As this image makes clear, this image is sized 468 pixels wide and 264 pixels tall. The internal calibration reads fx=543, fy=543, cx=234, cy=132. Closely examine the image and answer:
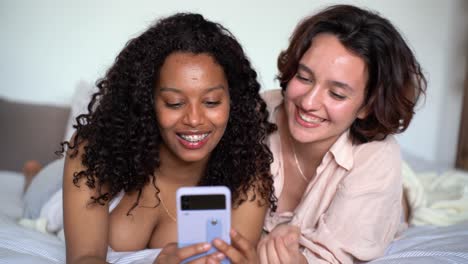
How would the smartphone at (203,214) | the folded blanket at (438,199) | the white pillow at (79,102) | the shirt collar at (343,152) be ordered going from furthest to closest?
the white pillow at (79,102) < the folded blanket at (438,199) < the shirt collar at (343,152) < the smartphone at (203,214)

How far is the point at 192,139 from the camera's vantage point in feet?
4.11

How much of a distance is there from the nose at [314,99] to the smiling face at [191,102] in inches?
8.7

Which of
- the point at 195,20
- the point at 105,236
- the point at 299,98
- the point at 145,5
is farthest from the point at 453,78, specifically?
the point at 105,236

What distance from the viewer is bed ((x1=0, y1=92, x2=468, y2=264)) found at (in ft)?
4.52

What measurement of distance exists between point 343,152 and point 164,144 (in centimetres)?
48

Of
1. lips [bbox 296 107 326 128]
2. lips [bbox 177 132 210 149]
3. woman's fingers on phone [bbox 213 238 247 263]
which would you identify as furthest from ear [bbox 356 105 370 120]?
woman's fingers on phone [bbox 213 238 247 263]

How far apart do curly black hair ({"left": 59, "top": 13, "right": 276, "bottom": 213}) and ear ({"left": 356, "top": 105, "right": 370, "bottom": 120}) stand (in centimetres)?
28

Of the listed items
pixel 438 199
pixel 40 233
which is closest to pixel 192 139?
pixel 40 233

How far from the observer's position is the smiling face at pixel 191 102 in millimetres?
1204

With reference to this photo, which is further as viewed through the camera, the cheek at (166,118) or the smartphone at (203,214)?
the cheek at (166,118)

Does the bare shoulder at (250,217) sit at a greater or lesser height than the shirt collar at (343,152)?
lesser

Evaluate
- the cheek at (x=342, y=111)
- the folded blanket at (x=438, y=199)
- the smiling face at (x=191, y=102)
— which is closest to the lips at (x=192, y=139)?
the smiling face at (x=191, y=102)

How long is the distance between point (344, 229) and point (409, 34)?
1884mm

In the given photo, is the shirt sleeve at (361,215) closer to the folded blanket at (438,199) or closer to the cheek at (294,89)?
the cheek at (294,89)
